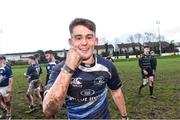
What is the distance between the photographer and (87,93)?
144 inches

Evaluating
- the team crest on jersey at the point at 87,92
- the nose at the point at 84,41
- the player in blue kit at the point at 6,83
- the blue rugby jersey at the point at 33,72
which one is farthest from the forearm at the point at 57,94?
the blue rugby jersey at the point at 33,72

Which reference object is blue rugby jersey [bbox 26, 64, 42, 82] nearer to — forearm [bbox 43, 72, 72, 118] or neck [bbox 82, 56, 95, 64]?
neck [bbox 82, 56, 95, 64]

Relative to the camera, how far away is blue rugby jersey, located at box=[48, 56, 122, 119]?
3.60m

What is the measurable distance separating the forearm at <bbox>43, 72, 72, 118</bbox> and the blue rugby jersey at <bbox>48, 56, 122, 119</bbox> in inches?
21.0

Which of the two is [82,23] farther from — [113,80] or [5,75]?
[5,75]

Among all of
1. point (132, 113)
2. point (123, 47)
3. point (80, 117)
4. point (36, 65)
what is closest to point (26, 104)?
point (36, 65)

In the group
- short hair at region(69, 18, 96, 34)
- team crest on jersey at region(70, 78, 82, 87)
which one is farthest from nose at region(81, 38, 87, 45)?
team crest on jersey at region(70, 78, 82, 87)

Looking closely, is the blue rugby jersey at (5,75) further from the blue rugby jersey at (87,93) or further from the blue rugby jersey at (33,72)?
the blue rugby jersey at (87,93)

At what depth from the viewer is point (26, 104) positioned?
614 inches

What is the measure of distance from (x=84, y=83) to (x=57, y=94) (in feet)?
2.47

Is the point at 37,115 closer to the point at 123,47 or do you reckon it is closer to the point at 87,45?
the point at 87,45

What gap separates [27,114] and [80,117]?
9908mm

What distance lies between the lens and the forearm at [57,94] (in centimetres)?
285

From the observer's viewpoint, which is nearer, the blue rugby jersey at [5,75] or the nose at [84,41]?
the nose at [84,41]
